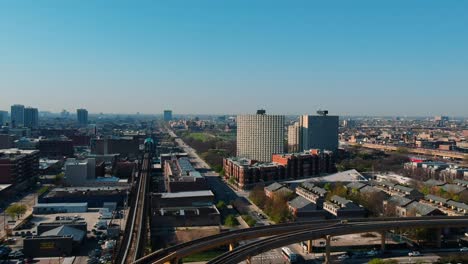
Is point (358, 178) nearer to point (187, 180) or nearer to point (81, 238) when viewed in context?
→ point (187, 180)

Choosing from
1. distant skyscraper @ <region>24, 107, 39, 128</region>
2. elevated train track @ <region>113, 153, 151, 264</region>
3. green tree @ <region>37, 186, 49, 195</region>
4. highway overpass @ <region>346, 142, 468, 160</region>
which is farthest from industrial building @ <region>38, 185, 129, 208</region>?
distant skyscraper @ <region>24, 107, 39, 128</region>

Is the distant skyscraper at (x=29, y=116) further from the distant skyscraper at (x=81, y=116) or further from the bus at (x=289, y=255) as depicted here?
the bus at (x=289, y=255)

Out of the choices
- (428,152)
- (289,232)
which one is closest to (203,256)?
(289,232)

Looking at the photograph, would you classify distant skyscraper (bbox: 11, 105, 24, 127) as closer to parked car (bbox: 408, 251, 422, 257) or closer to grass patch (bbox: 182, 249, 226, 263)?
grass patch (bbox: 182, 249, 226, 263)

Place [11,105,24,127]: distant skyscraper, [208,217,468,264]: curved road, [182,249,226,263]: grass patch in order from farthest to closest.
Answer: [11,105,24,127]: distant skyscraper < [182,249,226,263]: grass patch < [208,217,468,264]: curved road

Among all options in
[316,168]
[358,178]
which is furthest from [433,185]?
[316,168]

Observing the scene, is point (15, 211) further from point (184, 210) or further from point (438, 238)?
point (438, 238)

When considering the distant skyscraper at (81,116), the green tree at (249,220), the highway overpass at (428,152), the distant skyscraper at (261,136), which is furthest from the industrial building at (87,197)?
the distant skyscraper at (81,116)
